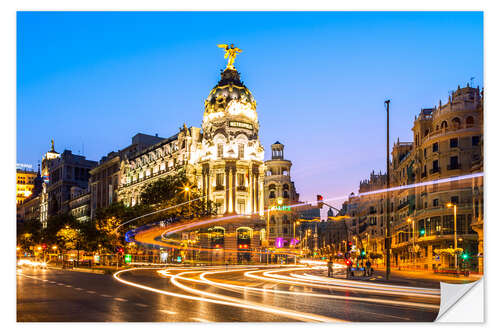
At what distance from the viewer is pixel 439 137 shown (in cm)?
Result: 6556

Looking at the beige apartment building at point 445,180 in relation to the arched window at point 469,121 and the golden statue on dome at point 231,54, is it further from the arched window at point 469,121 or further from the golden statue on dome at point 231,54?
the golden statue on dome at point 231,54

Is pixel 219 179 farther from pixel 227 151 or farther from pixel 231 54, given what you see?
pixel 231 54

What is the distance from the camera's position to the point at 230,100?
Answer: 92.8 meters

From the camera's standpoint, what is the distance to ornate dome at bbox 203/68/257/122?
92.6 metres

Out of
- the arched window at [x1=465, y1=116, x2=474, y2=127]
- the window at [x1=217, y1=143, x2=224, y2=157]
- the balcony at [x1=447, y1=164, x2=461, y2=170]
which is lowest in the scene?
the balcony at [x1=447, y1=164, x2=461, y2=170]

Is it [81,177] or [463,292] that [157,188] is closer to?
[463,292]

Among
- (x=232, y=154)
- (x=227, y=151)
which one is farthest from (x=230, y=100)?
(x=232, y=154)

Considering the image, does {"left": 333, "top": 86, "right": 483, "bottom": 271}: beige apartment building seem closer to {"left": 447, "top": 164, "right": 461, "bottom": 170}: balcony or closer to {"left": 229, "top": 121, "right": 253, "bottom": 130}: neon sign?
{"left": 447, "top": 164, "right": 461, "bottom": 170}: balcony

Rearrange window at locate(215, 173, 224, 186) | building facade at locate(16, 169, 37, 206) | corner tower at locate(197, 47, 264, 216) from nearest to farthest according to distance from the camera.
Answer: building facade at locate(16, 169, 37, 206) → corner tower at locate(197, 47, 264, 216) → window at locate(215, 173, 224, 186)

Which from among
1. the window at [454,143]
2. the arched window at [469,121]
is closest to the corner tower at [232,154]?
the window at [454,143]

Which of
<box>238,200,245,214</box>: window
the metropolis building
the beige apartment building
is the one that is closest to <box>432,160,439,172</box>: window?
the beige apartment building

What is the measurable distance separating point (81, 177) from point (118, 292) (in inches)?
5706
